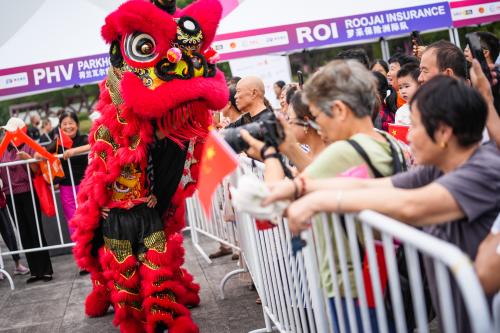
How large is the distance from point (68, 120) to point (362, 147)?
5367 mm

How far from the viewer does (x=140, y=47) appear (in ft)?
Answer: 13.0

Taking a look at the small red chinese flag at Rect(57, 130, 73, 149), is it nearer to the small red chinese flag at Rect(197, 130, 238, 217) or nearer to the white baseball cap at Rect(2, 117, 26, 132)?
the white baseball cap at Rect(2, 117, 26, 132)

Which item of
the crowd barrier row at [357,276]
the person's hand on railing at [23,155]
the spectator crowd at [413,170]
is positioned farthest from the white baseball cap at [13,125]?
the spectator crowd at [413,170]

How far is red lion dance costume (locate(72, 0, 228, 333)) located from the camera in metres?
3.94

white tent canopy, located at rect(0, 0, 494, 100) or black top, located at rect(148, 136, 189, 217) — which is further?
white tent canopy, located at rect(0, 0, 494, 100)

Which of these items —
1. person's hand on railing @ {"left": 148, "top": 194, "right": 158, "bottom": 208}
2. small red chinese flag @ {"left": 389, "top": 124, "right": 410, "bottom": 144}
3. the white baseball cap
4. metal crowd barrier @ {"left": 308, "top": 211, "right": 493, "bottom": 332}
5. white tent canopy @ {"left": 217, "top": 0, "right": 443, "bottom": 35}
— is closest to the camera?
metal crowd barrier @ {"left": 308, "top": 211, "right": 493, "bottom": 332}

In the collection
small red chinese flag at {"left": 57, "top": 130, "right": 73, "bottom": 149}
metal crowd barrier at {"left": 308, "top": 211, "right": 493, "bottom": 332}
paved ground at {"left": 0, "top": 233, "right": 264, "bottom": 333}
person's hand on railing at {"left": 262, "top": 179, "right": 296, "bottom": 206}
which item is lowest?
paved ground at {"left": 0, "top": 233, "right": 264, "bottom": 333}

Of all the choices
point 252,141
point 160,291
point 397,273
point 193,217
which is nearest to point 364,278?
point 397,273

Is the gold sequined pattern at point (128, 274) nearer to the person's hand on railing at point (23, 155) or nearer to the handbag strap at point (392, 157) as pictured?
the handbag strap at point (392, 157)

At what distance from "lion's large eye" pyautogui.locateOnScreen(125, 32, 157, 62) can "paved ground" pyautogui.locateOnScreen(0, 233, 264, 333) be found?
2007 mm

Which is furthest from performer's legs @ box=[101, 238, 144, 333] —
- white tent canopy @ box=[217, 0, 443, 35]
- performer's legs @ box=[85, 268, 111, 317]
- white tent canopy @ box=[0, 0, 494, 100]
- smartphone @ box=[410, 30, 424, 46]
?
white tent canopy @ box=[217, 0, 443, 35]

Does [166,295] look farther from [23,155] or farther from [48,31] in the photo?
[48,31]

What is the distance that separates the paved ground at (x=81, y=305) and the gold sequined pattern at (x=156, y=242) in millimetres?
702

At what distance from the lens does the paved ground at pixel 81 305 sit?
4645mm
